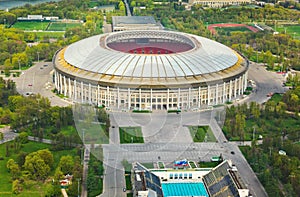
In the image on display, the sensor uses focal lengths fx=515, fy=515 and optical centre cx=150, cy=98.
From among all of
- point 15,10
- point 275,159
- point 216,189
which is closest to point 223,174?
point 216,189

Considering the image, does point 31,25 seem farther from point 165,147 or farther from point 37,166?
point 37,166

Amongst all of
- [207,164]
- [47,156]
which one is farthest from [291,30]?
[47,156]

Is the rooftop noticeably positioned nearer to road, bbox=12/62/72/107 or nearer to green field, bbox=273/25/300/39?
road, bbox=12/62/72/107

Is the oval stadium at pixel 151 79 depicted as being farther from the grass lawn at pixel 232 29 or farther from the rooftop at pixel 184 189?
the grass lawn at pixel 232 29

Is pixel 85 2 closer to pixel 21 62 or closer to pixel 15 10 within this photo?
pixel 15 10

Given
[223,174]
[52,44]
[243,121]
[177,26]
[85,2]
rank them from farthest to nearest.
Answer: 1. [85,2]
2. [177,26]
3. [52,44]
4. [243,121]
5. [223,174]
